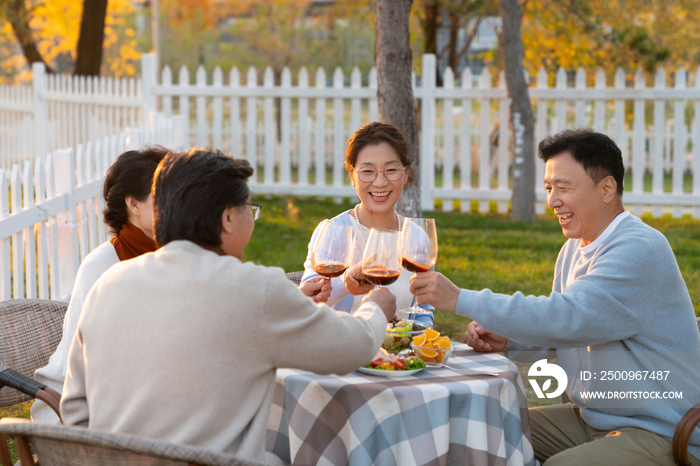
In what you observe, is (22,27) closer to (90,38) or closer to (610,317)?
(90,38)

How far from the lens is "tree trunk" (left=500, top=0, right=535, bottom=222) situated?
9.41 meters

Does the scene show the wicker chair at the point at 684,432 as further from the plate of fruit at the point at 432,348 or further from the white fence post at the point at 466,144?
the white fence post at the point at 466,144

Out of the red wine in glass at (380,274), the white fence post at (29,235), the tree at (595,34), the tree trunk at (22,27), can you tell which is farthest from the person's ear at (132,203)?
the tree trunk at (22,27)

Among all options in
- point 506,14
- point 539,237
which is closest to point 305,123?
point 506,14

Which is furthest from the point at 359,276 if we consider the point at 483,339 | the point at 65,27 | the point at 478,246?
the point at 65,27

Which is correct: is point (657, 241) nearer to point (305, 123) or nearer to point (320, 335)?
point (320, 335)

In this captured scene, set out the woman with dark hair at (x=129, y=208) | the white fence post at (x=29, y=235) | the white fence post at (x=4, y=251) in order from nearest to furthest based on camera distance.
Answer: the woman with dark hair at (x=129, y=208) < the white fence post at (x=4, y=251) < the white fence post at (x=29, y=235)

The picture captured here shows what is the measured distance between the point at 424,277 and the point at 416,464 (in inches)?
24.0

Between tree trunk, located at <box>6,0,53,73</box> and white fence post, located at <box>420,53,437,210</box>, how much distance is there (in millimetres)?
8084

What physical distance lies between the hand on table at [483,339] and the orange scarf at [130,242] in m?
1.32

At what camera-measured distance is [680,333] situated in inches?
97.9

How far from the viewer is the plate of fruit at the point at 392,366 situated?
7.61 feet

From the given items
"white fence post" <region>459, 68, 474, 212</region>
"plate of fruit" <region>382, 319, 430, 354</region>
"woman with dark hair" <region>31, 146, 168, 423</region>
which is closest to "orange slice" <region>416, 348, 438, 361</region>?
"plate of fruit" <region>382, 319, 430, 354</region>

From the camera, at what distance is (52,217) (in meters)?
4.64
